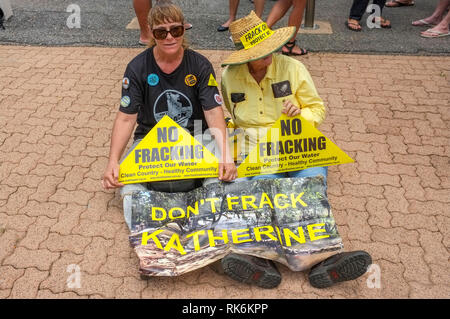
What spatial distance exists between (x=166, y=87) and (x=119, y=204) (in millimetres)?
916

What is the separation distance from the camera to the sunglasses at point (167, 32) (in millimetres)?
2570

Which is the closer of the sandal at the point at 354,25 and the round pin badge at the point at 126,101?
the round pin badge at the point at 126,101

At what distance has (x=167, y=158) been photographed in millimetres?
2748

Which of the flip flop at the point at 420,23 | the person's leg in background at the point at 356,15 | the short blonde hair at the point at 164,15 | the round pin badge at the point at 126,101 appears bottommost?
the flip flop at the point at 420,23

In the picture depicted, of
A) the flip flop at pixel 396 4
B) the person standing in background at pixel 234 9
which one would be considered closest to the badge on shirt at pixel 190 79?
the person standing in background at pixel 234 9

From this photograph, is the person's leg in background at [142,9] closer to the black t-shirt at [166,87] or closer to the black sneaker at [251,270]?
the black t-shirt at [166,87]

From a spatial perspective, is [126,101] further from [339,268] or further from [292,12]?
[292,12]

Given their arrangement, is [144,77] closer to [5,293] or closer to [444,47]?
[5,293]

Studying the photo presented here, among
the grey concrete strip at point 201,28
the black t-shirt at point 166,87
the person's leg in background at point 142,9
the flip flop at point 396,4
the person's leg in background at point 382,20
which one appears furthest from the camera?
the flip flop at point 396,4

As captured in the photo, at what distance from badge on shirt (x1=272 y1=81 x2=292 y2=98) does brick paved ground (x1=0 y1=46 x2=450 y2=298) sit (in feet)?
2.82

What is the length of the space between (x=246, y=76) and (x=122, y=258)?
137 centimetres

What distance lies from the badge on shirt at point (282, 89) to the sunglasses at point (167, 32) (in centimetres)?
68

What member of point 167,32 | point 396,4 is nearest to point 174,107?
point 167,32

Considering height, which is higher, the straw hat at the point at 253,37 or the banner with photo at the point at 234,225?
the straw hat at the point at 253,37
